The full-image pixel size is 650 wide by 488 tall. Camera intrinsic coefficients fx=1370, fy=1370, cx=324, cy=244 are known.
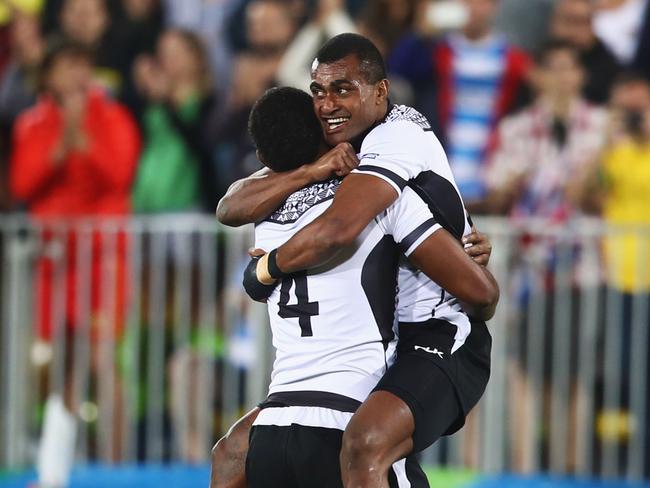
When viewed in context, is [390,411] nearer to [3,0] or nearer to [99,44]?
[99,44]

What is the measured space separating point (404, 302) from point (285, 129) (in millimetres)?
756

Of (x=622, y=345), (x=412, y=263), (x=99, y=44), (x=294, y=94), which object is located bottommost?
(x=622, y=345)

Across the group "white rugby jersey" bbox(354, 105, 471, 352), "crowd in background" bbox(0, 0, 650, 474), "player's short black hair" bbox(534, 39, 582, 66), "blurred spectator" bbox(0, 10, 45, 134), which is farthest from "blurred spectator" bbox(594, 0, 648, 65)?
"white rugby jersey" bbox(354, 105, 471, 352)

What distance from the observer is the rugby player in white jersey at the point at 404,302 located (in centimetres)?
456

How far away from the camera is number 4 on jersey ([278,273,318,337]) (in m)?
4.78

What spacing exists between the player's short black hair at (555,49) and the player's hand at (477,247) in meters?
4.70

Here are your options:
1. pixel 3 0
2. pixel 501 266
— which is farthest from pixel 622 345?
pixel 3 0

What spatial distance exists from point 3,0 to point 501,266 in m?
4.90

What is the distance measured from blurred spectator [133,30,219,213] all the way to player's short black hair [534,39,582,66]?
2.48 metres

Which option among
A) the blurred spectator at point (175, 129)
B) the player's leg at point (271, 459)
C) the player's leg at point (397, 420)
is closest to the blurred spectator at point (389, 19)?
the blurred spectator at point (175, 129)

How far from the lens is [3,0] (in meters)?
11.1

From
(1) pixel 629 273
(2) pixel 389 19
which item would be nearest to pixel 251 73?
(2) pixel 389 19

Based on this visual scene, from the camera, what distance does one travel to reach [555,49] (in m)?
9.41

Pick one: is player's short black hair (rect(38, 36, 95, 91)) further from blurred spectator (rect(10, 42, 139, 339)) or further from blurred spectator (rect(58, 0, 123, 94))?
blurred spectator (rect(58, 0, 123, 94))
